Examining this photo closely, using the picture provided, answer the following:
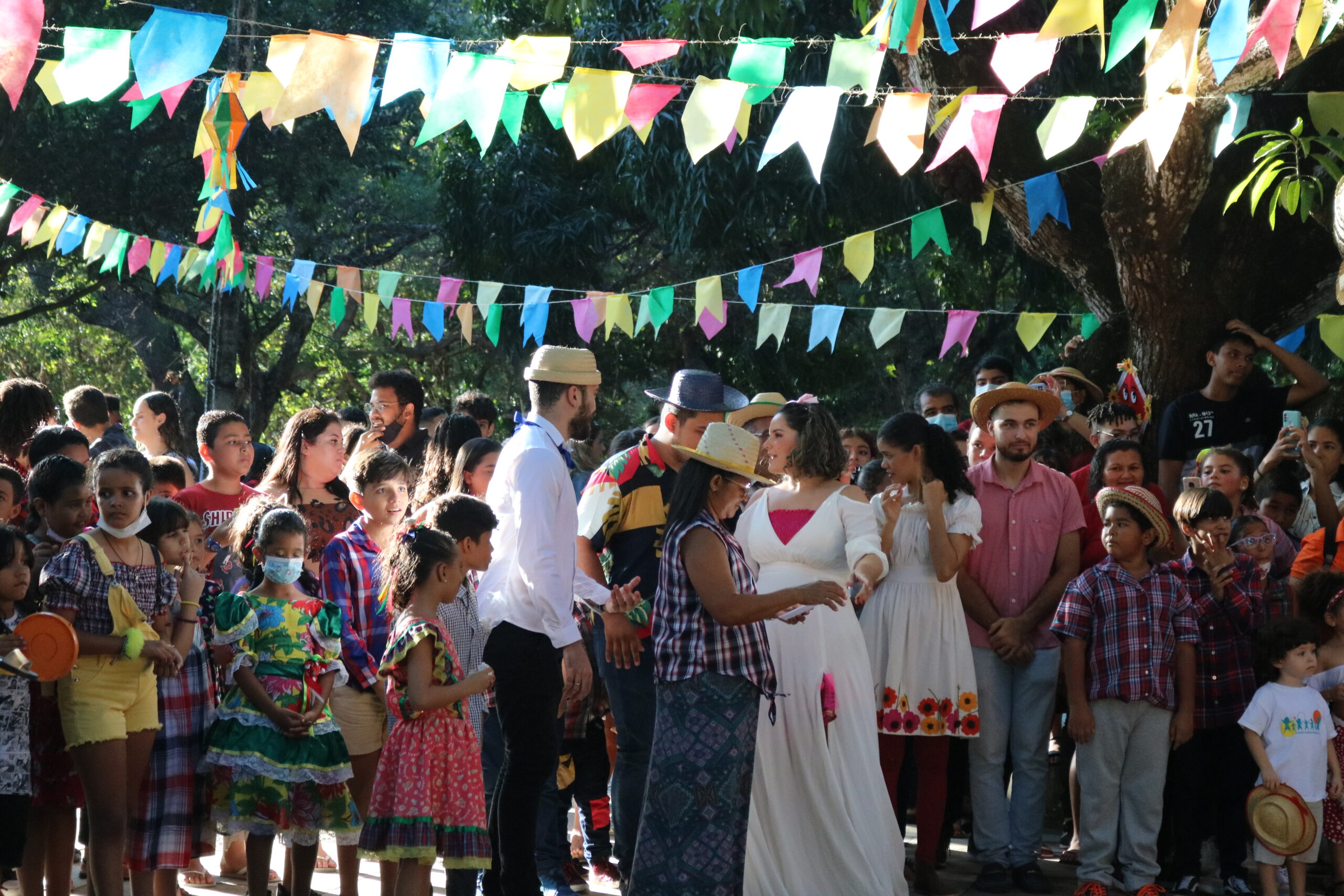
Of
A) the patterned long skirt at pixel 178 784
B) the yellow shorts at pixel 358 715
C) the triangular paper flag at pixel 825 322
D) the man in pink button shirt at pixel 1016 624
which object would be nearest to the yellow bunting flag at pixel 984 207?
the triangular paper flag at pixel 825 322

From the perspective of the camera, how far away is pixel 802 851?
5.35 m

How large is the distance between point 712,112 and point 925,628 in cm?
237

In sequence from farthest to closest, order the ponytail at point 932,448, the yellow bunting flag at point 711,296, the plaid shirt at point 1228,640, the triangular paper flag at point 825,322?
1. the triangular paper flag at point 825,322
2. the yellow bunting flag at point 711,296
3. the plaid shirt at point 1228,640
4. the ponytail at point 932,448

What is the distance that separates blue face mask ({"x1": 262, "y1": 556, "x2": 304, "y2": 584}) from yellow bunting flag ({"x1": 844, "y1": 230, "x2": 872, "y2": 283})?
Result: 4350 mm

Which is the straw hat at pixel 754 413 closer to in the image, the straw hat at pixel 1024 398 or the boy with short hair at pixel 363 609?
the straw hat at pixel 1024 398

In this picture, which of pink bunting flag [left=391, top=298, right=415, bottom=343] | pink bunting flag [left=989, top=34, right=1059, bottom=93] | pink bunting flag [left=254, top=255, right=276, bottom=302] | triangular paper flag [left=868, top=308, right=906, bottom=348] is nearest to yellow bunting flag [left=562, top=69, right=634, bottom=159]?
pink bunting flag [left=989, top=34, right=1059, bottom=93]

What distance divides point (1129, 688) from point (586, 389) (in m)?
2.56

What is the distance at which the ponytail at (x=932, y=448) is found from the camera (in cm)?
595

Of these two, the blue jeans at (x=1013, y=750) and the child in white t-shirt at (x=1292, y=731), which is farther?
A: the blue jeans at (x=1013, y=750)

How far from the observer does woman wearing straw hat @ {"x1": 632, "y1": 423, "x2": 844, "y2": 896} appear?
4438mm

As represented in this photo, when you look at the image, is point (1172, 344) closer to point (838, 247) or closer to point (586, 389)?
point (586, 389)

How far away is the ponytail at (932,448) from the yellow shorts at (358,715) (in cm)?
234

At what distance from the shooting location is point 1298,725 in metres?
5.62

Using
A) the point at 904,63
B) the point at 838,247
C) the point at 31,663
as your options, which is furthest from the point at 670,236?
the point at 31,663
